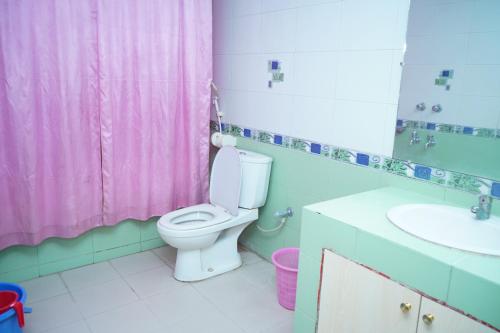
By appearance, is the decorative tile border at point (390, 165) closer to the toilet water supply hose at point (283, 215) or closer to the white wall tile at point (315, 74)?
the white wall tile at point (315, 74)

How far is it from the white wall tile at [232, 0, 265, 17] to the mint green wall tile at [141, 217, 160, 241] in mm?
1579

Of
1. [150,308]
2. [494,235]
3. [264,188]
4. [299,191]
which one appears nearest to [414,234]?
[494,235]

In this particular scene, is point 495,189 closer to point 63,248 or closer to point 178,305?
point 178,305

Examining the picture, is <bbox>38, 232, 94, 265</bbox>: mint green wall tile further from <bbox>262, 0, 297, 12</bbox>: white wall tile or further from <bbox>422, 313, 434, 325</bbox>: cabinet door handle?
<bbox>422, 313, 434, 325</bbox>: cabinet door handle

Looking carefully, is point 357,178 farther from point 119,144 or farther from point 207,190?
point 119,144

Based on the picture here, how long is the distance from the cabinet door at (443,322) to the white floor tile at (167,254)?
1.78 m

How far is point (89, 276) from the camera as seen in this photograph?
2428 mm

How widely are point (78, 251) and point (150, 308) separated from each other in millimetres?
727

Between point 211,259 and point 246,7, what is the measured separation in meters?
1.68

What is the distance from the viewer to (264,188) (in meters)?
2.51

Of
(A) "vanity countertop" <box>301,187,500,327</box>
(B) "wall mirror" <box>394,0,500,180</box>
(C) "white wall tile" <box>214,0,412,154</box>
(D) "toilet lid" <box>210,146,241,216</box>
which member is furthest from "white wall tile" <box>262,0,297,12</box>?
(A) "vanity countertop" <box>301,187,500,327</box>

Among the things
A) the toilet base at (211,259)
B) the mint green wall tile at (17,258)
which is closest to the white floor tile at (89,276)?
the mint green wall tile at (17,258)

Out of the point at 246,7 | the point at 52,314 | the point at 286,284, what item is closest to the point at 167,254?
the point at 52,314

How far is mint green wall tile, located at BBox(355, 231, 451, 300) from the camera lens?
1.15 m
